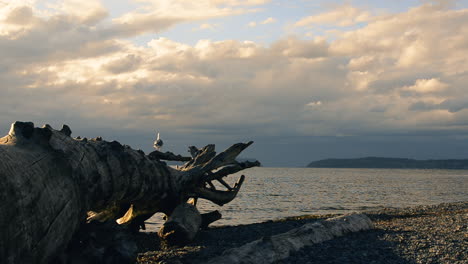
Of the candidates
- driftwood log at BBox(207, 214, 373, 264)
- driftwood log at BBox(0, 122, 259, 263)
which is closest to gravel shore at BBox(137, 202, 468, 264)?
driftwood log at BBox(207, 214, 373, 264)

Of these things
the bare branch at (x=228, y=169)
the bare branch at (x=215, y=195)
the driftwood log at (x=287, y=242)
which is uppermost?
the bare branch at (x=228, y=169)

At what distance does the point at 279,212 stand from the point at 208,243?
19.2 meters

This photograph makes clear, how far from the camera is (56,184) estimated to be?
26.4 ft

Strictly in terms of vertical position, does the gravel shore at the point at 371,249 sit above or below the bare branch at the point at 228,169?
below

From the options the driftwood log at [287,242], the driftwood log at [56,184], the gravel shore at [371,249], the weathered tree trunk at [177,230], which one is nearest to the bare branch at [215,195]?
the gravel shore at [371,249]

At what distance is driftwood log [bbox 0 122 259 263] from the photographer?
6.64 metres

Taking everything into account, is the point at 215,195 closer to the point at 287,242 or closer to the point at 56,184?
the point at 287,242

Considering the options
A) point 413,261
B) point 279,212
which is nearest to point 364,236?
point 413,261

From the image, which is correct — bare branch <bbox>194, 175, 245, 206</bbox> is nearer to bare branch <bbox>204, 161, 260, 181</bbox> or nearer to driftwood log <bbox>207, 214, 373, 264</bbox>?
bare branch <bbox>204, 161, 260, 181</bbox>

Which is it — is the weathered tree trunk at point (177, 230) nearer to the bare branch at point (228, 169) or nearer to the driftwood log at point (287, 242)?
the bare branch at point (228, 169)

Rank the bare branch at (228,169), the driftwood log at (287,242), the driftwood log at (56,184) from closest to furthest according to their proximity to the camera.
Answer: the driftwood log at (56,184), the driftwood log at (287,242), the bare branch at (228,169)

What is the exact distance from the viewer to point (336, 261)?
33.6 feet

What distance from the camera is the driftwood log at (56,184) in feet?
21.8

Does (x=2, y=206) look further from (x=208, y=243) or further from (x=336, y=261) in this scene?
(x=208, y=243)
